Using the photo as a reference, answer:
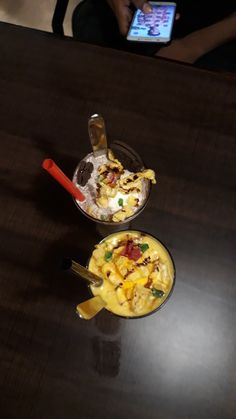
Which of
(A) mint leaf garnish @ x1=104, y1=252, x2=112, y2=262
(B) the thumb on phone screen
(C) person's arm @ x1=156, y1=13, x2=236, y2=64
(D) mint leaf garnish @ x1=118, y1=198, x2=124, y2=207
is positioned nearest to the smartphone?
(B) the thumb on phone screen

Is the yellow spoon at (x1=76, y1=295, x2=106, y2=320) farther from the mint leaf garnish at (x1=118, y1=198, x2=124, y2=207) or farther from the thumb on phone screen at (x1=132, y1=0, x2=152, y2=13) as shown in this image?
the thumb on phone screen at (x1=132, y1=0, x2=152, y2=13)

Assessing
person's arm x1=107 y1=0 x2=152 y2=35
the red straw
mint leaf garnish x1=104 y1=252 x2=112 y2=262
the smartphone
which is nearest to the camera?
the red straw

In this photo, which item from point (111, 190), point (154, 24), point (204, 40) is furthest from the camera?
point (204, 40)

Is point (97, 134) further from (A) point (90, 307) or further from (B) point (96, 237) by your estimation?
(A) point (90, 307)

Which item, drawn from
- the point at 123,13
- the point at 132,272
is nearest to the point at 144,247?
the point at 132,272

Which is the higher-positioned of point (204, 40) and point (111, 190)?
point (204, 40)
